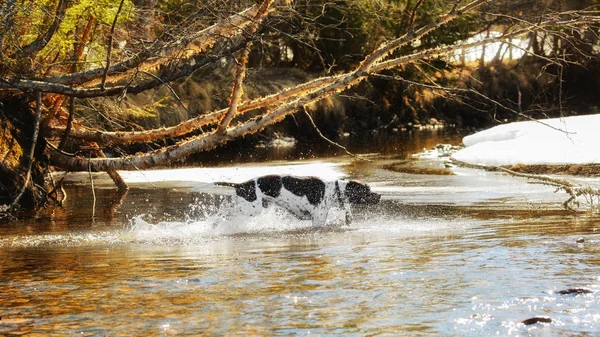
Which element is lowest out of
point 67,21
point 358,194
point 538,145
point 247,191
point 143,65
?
point 358,194

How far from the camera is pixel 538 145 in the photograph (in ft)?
73.0

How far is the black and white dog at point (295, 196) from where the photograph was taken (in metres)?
14.2

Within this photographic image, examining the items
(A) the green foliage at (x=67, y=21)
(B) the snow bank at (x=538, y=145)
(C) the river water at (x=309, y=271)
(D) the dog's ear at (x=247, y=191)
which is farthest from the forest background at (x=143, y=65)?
(B) the snow bank at (x=538, y=145)

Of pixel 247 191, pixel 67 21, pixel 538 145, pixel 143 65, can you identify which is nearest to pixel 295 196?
pixel 247 191

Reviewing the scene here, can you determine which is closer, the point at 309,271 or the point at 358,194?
the point at 309,271

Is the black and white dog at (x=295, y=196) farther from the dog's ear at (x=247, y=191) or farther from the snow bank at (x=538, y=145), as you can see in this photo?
the snow bank at (x=538, y=145)

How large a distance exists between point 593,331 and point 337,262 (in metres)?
3.55

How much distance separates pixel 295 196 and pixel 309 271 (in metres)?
4.80

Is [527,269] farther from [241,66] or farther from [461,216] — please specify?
[241,66]

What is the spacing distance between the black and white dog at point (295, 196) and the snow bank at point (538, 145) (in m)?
6.29

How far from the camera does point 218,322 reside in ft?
24.4

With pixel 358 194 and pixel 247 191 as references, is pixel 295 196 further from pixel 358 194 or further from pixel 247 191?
pixel 358 194

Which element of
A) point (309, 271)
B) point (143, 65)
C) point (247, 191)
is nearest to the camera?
point (309, 271)

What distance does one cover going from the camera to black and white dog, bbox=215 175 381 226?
46.7 ft
